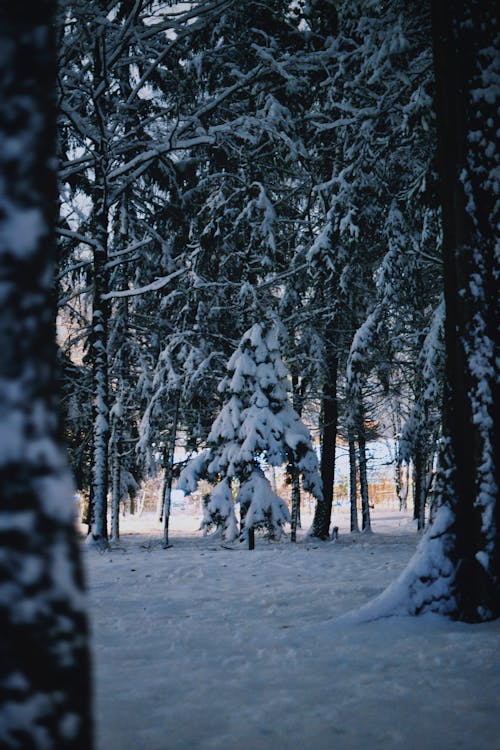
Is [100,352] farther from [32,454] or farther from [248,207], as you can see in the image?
[32,454]

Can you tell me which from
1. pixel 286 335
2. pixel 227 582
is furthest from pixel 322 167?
pixel 227 582

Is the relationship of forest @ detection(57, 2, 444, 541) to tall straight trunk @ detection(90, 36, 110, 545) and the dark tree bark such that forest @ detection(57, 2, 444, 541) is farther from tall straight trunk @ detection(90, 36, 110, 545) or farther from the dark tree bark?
the dark tree bark

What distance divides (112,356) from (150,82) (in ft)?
28.4

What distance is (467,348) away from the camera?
4281 mm

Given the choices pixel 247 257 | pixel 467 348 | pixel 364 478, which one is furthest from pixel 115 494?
pixel 467 348

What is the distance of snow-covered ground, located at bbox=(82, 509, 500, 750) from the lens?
2.35m

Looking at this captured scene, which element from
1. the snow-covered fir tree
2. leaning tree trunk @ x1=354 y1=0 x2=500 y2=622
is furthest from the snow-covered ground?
the snow-covered fir tree

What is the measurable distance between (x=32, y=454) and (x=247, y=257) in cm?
1198

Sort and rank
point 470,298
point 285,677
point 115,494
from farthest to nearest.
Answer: point 115,494 < point 470,298 < point 285,677

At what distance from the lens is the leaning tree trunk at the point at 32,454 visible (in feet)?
3.29

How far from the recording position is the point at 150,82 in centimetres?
1431

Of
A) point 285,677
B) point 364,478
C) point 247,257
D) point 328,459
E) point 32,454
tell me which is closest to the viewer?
point 32,454

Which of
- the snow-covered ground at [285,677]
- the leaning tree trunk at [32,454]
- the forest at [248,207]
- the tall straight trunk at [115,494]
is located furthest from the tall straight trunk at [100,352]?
the leaning tree trunk at [32,454]

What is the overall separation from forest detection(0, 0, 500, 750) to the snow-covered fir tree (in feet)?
0.19
